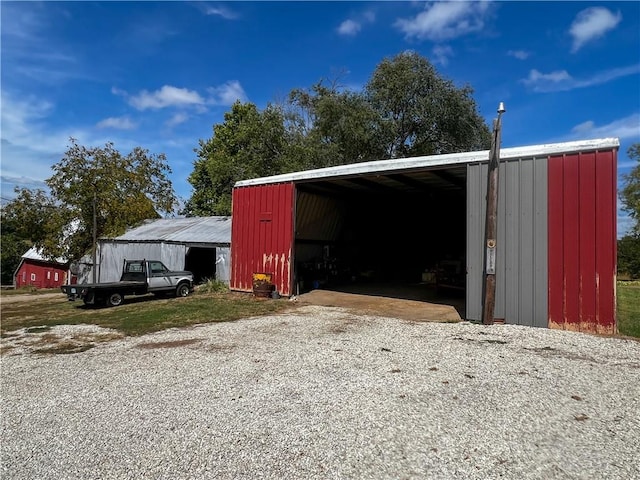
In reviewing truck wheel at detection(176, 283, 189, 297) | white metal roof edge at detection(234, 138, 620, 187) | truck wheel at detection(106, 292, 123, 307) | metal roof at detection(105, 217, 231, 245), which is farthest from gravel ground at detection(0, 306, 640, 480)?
metal roof at detection(105, 217, 231, 245)

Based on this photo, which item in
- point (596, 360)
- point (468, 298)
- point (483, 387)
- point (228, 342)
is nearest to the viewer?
point (483, 387)

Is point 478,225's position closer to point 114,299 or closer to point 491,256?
point 491,256

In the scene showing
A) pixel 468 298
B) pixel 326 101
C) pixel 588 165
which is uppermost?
pixel 326 101

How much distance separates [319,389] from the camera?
5.04 metres

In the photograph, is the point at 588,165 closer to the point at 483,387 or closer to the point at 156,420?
the point at 483,387

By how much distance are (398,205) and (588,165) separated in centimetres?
1162

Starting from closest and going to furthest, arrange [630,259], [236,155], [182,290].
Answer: [182,290] → [630,259] → [236,155]

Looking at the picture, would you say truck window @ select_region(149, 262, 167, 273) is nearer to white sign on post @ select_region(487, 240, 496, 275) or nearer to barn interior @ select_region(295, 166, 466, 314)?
barn interior @ select_region(295, 166, 466, 314)

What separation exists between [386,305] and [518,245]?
13.9 ft

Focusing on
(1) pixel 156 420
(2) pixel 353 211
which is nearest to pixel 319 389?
(1) pixel 156 420

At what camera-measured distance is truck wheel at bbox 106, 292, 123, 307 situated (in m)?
13.5

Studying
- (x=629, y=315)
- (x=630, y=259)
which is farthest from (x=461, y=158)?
(x=630, y=259)

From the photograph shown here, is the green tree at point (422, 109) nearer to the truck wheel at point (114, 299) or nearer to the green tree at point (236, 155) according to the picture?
the green tree at point (236, 155)

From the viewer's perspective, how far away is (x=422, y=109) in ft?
81.1
